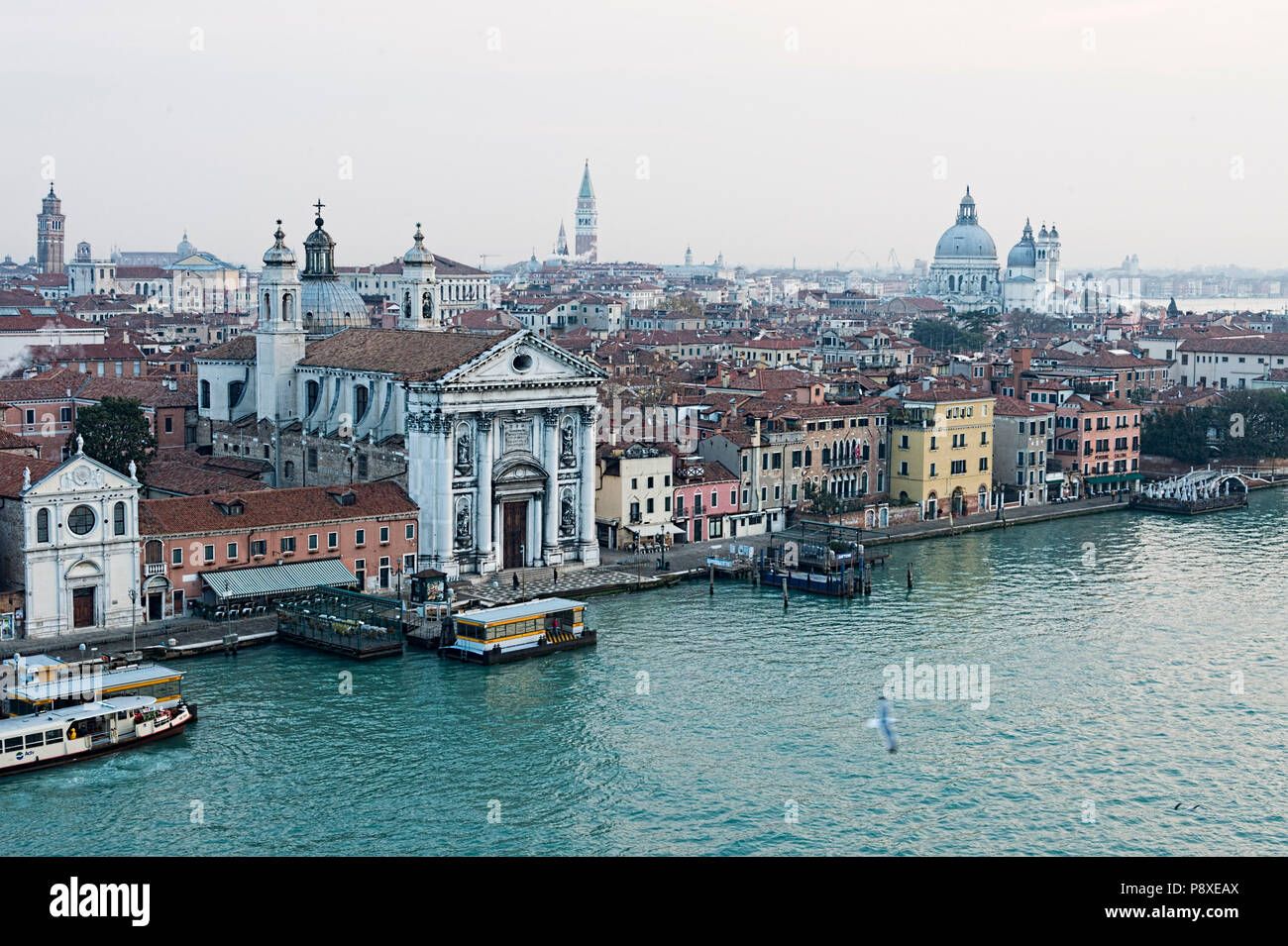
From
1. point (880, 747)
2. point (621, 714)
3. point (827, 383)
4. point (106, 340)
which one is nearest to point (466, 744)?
point (621, 714)

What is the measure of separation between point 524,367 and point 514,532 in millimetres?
2728

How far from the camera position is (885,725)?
645 inches

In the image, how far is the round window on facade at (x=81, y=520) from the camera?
19531mm

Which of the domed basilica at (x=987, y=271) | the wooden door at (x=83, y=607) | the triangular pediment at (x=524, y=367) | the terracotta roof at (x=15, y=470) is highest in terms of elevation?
the domed basilica at (x=987, y=271)

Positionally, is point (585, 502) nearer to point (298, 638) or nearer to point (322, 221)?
point (298, 638)

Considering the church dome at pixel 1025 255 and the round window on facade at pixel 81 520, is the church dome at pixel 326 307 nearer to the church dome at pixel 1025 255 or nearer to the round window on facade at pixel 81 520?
the round window on facade at pixel 81 520

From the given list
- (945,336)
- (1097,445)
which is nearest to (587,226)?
(945,336)

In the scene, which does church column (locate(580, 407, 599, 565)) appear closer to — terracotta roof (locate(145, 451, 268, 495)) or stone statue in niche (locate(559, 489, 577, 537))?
stone statue in niche (locate(559, 489, 577, 537))

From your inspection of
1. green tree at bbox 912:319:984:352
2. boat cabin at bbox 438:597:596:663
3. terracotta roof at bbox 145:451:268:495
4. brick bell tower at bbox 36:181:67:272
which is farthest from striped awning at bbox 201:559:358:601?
brick bell tower at bbox 36:181:67:272

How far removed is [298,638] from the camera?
65.0 ft

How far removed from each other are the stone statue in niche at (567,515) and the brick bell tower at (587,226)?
481 ft

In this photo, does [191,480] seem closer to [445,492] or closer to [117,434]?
[117,434]

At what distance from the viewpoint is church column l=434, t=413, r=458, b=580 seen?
23.8 m

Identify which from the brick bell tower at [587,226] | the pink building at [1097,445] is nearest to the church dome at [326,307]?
the pink building at [1097,445]
